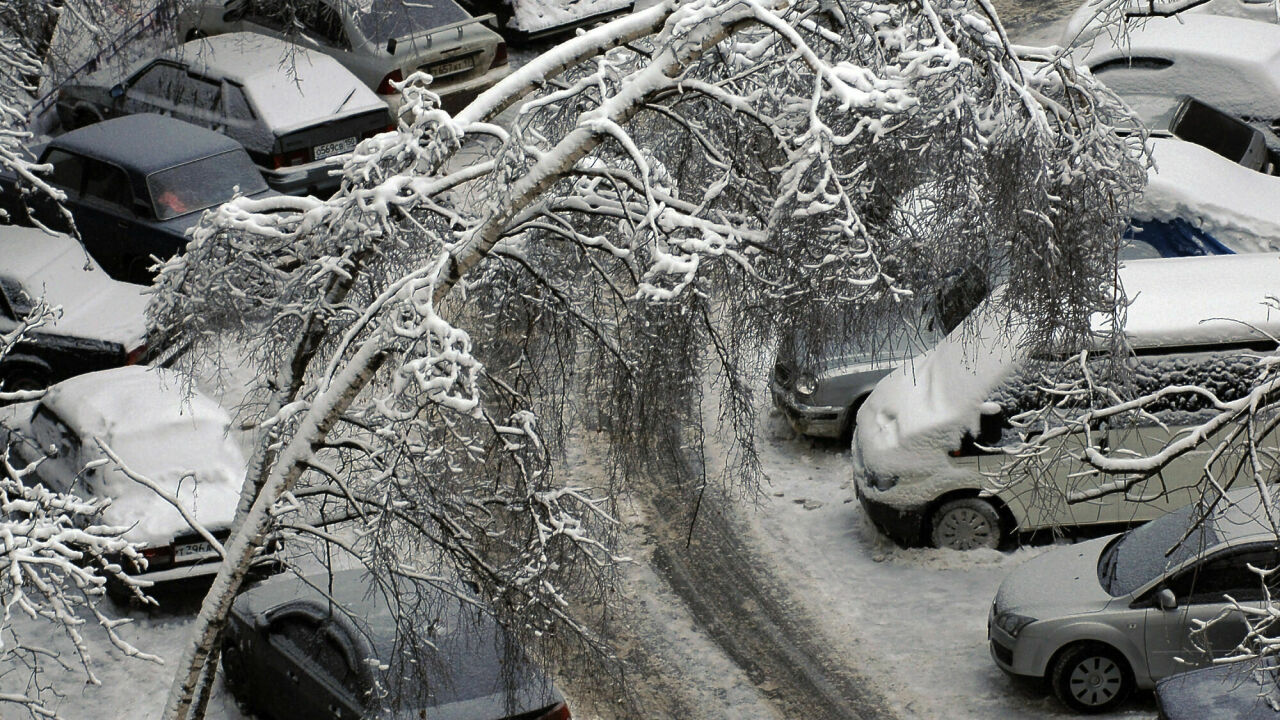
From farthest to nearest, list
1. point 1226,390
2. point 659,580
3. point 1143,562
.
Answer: point 659,580
point 1226,390
point 1143,562

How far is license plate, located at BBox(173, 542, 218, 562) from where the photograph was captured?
974 cm

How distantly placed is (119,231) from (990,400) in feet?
27.2

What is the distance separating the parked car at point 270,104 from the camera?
14398 mm

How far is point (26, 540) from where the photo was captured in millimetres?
5637

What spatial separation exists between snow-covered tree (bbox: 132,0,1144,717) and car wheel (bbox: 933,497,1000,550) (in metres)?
4.47

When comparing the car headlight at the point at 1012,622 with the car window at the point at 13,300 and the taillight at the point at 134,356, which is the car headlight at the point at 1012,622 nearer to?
the taillight at the point at 134,356

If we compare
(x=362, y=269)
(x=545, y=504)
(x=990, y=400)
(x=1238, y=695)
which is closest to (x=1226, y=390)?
(x=990, y=400)

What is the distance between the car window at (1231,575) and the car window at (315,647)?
493 centimetres

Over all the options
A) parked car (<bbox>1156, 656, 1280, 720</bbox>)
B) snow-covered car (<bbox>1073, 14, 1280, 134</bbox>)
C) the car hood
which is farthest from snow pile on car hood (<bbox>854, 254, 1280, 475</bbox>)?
snow-covered car (<bbox>1073, 14, 1280, 134</bbox>)

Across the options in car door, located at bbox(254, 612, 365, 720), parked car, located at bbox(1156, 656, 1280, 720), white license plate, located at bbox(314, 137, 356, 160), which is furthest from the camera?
white license plate, located at bbox(314, 137, 356, 160)

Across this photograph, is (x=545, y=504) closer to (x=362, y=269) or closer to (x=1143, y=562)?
(x=362, y=269)

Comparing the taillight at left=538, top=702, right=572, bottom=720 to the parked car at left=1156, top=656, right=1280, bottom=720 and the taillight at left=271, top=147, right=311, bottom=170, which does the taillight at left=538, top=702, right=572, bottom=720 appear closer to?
the parked car at left=1156, top=656, right=1280, bottom=720

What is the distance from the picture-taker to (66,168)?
13938mm

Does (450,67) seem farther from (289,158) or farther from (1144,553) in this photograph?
(1144,553)
